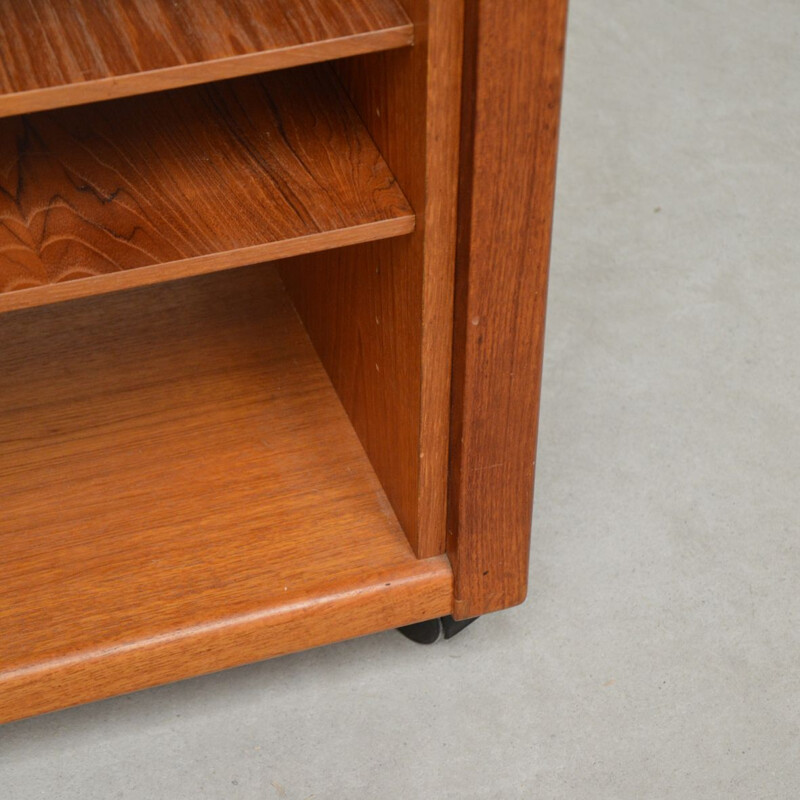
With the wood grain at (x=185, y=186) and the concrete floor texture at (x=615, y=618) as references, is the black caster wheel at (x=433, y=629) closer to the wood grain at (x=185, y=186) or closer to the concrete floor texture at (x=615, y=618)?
the concrete floor texture at (x=615, y=618)

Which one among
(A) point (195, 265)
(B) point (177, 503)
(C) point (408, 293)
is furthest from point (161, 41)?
(B) point (177, 503)

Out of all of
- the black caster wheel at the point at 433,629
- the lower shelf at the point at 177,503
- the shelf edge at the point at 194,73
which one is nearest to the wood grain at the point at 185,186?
the shelf edge at the point at 194,73

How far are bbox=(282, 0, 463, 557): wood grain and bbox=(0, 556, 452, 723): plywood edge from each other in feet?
0.15

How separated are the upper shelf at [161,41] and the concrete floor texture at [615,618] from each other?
22.9 inches

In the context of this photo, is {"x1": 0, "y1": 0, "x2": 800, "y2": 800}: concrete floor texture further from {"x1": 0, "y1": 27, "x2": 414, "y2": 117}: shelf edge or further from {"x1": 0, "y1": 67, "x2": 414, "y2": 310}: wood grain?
{"x1": 0, "y1": 27, "x2": 414, "y2": 117}: shelf edge

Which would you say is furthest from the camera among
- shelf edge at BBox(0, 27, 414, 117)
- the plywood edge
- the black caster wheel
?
the black caster wheel

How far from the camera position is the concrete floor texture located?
1.08 metres

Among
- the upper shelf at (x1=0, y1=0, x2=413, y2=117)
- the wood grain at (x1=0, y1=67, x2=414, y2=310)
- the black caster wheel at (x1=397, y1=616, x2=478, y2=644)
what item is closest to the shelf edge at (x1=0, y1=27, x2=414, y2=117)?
the upper shelf at (x1=0, y1=0, x2=413, y2=117)

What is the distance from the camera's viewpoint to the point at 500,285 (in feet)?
2.95

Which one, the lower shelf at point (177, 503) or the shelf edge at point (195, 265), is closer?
the shelf edge at point (195, 265)

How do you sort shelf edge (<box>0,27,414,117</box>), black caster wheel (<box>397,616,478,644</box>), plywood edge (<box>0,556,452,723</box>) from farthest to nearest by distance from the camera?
black caster wheel (<box>397,616,478,644</box>)
plywood edge (<box>0,556,452,723</box>)
shelf edge (<box>0,27,414,117</box>)

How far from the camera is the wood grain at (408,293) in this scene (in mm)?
819

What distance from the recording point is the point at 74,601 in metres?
1.06

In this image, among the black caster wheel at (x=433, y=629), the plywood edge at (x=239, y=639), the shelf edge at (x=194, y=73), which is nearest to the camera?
the shelf edge at (x=194, y=73)
